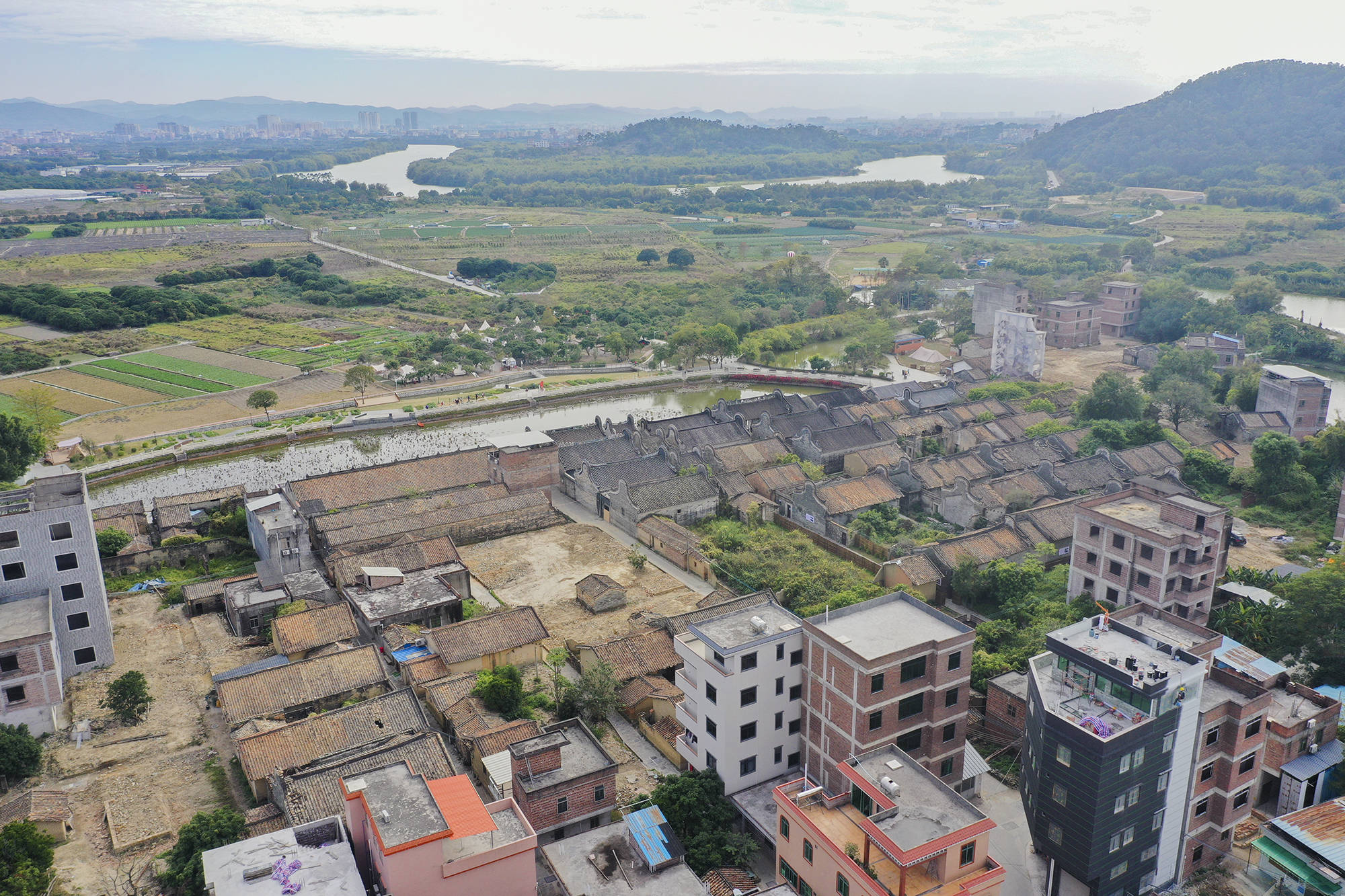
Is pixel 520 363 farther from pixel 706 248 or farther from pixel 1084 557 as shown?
pixel 706 248

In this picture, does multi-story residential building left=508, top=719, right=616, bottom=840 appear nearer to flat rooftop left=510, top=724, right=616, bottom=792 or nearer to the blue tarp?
flat rooftop left=510, top=724, right=616, bottom=792

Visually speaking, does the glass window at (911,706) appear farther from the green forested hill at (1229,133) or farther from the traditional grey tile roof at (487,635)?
the green forested hill at (1229,133)

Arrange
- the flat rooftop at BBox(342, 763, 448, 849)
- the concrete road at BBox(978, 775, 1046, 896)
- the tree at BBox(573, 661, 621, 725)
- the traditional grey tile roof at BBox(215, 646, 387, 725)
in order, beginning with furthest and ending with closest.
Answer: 1. the tree at BBox(573, 661, 621, 725)
2. the traditional grey tile roof at BBox(215, 646, 387, 725)
3. the concrete road at BBox(978, 775, 1046, 896)
4. the flat rooftop at BBox(342, 763, 448, 849)

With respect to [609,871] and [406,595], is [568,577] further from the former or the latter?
[609,871]

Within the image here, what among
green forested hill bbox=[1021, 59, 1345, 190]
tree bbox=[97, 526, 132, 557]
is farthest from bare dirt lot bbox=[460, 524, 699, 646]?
green forested hill bbox=[1021, 59, 1345, 190]

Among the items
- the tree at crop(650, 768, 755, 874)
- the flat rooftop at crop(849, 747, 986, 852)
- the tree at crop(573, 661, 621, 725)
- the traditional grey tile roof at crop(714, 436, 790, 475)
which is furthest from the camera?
the traditional grey tile roof at crop(714, 436, 790, 475)

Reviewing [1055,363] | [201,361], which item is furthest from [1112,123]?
[201,361]

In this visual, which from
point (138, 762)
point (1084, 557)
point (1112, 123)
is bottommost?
point (138, 762)
